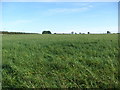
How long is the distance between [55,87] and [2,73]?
167 inches

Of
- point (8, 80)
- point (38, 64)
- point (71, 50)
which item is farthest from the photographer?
point (71, 50)

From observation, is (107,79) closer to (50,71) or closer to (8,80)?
(50,71)

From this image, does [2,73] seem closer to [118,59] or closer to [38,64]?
[38,64]

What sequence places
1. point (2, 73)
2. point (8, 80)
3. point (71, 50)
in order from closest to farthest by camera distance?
point (8, 80) < point (2, 73) < point (71, 50)

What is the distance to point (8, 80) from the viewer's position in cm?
1352

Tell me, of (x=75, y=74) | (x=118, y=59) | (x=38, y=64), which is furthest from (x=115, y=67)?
(x=38, y=64)

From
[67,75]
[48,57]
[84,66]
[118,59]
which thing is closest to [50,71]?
[67,75]

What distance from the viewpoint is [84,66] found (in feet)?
48.6

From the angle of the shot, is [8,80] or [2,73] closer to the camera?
[8,80]

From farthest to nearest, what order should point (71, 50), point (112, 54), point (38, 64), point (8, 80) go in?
point (71, 50), point (112, 54), point (38, 64), point (8, 80)

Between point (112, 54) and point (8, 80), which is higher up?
point (112, 54)

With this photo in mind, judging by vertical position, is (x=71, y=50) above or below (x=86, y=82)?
above

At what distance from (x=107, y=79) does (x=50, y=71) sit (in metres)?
3.75

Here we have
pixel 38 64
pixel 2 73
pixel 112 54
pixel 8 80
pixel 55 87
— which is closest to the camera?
pixel 55 87
